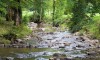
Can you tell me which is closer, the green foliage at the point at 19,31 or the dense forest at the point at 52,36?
the dense forest at the point at 52,36

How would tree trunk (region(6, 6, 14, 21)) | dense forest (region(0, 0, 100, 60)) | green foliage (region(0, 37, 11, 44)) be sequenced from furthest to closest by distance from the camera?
tree trunk (region(6, 6, 14, 21))
green foliage (region(0, 37, 11, 44))
dense forest (region(0, 0, 100, 60))

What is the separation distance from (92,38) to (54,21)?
19084 millimetres

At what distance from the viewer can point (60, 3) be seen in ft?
150

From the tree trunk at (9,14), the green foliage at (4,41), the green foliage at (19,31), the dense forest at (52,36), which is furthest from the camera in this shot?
the tree trunk at (9,14)

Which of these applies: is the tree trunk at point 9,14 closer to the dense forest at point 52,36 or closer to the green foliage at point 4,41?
the dense forest at point 52,36

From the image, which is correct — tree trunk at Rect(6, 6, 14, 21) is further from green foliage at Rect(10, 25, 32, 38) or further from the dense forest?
green foliage at Rect(10, 25, 32, 38)

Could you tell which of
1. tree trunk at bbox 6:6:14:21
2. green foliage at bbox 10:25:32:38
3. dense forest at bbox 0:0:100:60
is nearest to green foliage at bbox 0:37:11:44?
dense forest at bbox 0:0:100:60

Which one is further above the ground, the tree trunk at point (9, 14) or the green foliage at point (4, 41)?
the tree trunk at point (9, 14)

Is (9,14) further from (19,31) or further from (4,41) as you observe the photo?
(4,41)

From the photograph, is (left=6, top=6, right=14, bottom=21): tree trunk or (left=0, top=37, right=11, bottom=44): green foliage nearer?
(left=0, top=37, right=11, bottom=44): green foliage

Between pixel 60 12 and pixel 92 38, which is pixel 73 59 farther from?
pixel 60 12

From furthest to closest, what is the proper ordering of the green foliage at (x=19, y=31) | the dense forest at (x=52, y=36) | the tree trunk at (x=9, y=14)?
the tree trunk at (x=9, y=14) < the green foliage at (x=19, y=31) < the dense forest at (x=52, y=36)

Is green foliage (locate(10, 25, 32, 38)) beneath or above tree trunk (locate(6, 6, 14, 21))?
beneath

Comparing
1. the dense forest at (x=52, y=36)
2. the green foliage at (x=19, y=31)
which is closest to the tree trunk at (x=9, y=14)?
the dense forest at (x=52, y=36)
